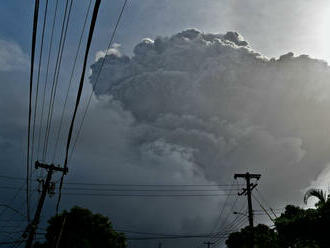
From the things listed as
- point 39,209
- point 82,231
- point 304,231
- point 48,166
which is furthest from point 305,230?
point 82,231

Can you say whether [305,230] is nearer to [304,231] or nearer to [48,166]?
[304,231]

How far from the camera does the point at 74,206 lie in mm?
40062

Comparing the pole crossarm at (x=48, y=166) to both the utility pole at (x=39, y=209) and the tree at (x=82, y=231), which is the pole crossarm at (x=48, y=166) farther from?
the tree at (x=82, y=231)

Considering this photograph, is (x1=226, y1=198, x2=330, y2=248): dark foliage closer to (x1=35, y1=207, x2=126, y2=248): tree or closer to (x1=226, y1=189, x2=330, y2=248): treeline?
(x1=226, y1=189, x2=330, y2=248): treeline

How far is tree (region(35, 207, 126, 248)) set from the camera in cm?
3706

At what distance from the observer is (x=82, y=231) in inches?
1510

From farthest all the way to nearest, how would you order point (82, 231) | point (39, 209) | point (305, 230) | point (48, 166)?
point (82, 231), point (48, 166), point (39, 209), point (305, 230)

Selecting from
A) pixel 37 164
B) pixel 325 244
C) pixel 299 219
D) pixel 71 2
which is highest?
pixel 37 164

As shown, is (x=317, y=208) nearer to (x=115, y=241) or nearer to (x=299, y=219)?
(x=299, y=219)

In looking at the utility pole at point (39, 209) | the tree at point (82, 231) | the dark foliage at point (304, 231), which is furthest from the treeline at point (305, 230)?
the tree at point (82, 231)

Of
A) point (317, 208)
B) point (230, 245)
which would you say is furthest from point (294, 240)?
point (230, 245)

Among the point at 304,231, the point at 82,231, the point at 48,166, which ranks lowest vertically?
the point at 304,231

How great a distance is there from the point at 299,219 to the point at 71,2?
14.0 meters

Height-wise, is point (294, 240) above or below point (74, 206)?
below
